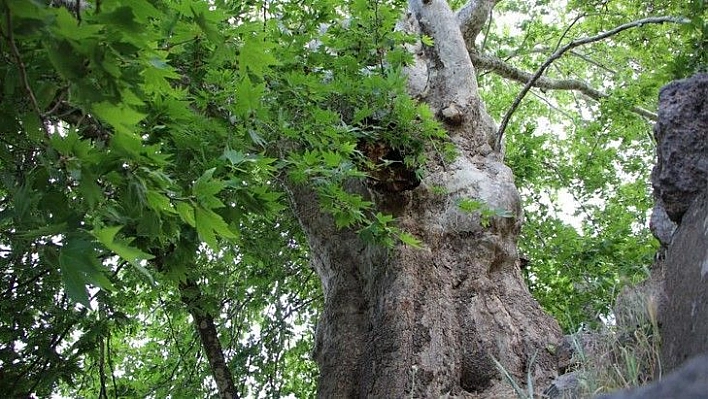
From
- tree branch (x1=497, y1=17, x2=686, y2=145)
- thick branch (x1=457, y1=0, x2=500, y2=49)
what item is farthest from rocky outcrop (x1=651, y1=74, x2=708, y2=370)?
thick branch (x1=457, y1=0, x2=500, y2=49)

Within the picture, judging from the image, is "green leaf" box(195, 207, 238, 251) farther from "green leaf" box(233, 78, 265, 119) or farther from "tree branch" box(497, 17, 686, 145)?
"tree branch" box(497, 17, 686, 145)

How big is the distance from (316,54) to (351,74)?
0.86 ft

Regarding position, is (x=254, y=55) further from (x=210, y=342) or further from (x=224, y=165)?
(x=210, y=342)

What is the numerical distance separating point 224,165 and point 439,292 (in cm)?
192

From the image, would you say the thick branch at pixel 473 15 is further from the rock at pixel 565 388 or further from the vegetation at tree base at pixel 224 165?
the rock at pixel 565 388

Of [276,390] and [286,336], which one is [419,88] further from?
[276,390]

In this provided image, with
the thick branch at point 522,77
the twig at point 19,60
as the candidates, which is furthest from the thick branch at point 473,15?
the twig at point 19,60

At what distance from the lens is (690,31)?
3391 millimetres

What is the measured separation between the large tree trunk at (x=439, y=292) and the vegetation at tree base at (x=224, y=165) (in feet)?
0.87

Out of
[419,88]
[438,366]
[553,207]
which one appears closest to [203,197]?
[438,366]

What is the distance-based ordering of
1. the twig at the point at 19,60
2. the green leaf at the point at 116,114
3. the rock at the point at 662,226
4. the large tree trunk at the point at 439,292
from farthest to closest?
the large tree trunk at the point at 439,292, the rock at the point at 662,226, the green leaf at the point at 116,114, the twig at the point at 19,60

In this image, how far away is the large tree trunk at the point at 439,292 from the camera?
3.85 meters

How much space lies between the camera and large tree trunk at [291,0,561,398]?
3854mm

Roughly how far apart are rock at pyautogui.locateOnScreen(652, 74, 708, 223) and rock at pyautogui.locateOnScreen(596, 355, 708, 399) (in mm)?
1776
